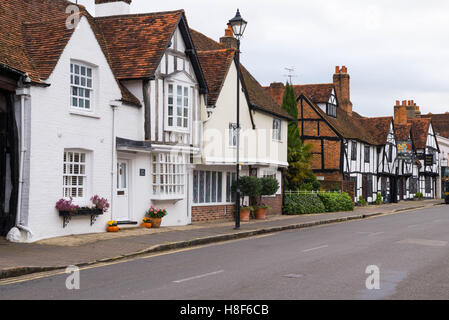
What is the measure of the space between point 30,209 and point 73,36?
5143 millimetres

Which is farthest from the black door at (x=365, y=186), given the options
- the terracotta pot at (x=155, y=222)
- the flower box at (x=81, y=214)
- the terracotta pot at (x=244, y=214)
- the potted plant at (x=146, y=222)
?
the flower box at (x=81, y=214)

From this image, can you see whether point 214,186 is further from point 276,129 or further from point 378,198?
point 378,198

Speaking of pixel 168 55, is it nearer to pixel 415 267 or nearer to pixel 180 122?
pixel 180 122

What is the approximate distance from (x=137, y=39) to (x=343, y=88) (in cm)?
2980

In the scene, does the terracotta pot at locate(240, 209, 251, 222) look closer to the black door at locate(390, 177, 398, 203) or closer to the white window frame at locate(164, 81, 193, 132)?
the white window frame at locate(164, 81, 193, 132)

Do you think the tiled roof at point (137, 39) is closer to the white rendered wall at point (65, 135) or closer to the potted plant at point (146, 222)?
the white rendered wall at point (65, 135)

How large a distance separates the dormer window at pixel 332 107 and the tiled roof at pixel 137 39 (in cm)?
2330

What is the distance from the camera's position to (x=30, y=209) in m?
15.3

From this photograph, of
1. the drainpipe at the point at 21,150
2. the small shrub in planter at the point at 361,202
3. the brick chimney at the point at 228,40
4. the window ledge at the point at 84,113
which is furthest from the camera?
the small shrub in planter at the point at 361,202

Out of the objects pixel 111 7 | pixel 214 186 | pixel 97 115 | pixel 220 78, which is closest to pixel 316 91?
pixel 220 78

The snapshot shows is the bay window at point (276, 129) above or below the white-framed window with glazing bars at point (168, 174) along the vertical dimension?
above

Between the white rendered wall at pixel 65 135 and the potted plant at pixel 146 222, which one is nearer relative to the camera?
the white rendered wall at pixel 65 135

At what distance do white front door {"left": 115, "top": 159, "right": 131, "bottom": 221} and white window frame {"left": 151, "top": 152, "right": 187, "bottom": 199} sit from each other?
1.18 meters

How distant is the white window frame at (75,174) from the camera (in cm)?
1683
